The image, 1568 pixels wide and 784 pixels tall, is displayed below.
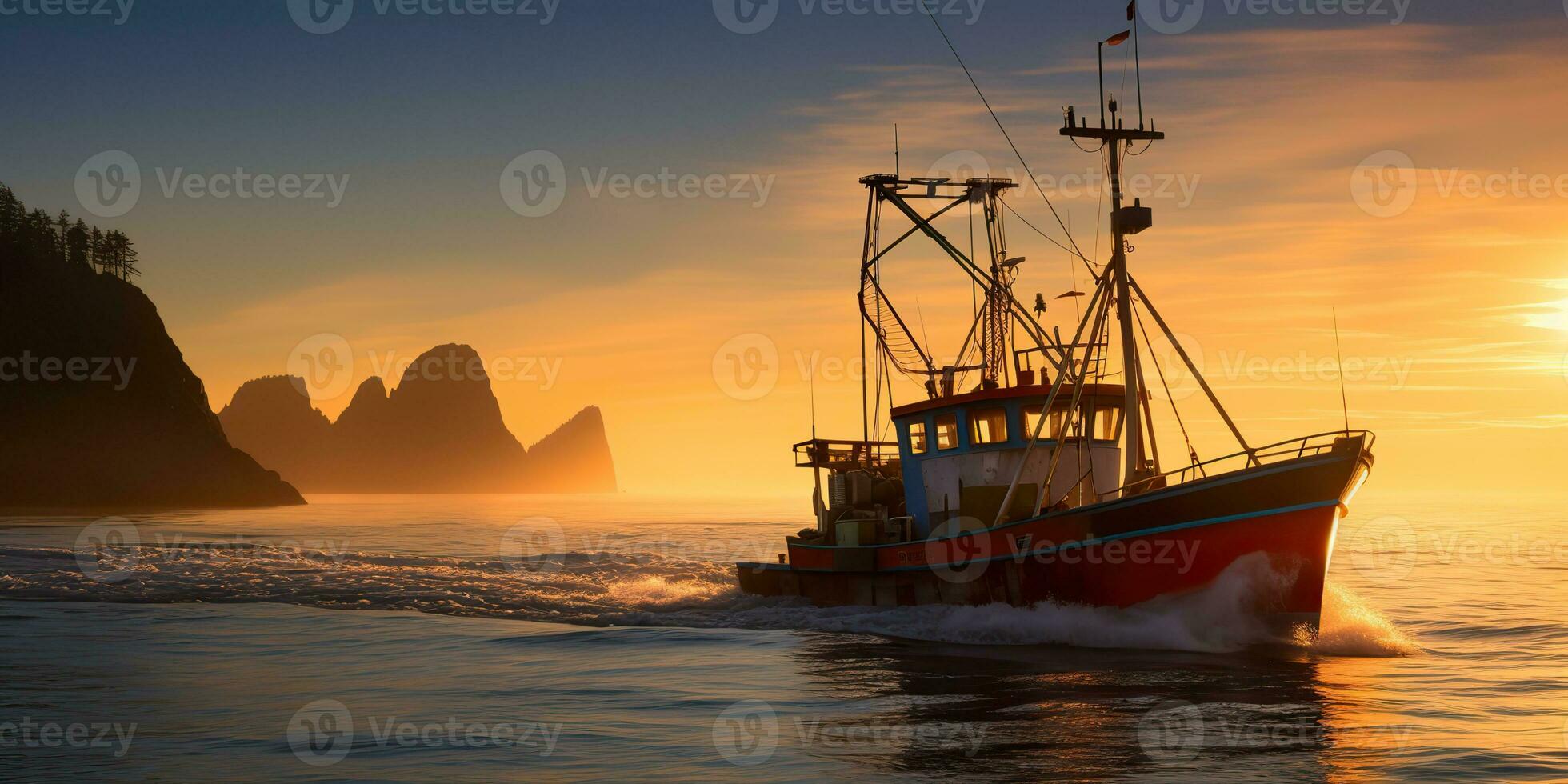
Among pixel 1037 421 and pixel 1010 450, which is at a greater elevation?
pixel 1037 421

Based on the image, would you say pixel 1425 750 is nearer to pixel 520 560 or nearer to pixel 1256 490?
pixel 1256 490

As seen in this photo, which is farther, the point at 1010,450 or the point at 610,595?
the point at 610,595

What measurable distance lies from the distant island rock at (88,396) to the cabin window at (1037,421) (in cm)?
10971

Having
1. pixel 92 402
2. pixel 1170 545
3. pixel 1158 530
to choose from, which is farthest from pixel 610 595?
pixel 92 402

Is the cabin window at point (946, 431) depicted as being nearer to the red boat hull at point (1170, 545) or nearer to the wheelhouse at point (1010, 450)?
the wheelhouse at point (1010, 450)

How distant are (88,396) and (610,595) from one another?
343 feet

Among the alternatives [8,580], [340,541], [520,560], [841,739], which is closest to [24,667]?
[841,739]

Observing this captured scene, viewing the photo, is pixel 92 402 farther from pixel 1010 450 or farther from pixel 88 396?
pixel 1010 450

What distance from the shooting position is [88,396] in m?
118

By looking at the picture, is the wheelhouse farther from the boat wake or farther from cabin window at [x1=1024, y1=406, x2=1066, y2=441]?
the boat wake

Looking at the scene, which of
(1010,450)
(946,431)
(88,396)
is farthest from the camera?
(88,396)

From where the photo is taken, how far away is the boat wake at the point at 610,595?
74.6 feet

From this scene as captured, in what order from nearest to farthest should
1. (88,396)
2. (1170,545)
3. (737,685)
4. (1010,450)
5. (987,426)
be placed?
(737,685), (1170,545), (1010,450), (987,426), (88,396)

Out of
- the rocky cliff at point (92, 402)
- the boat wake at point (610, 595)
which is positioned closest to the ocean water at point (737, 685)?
the boat wake at point (610, 595)
